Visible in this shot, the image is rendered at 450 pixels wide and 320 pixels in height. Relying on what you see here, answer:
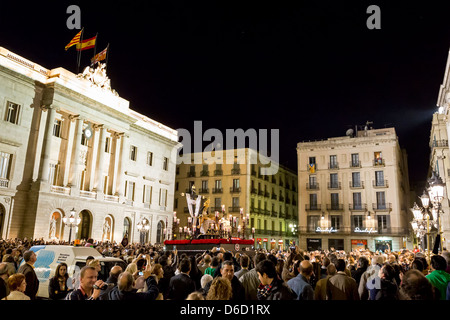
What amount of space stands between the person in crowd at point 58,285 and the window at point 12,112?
2703 centimetres

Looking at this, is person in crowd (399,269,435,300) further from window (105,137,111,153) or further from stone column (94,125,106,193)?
window (105,137,111,153)

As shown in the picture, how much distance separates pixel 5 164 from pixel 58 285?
26313mm

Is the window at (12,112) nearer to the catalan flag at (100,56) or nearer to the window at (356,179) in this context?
the catalan flag at (100,56)

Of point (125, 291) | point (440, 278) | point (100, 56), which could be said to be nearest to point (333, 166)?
point (100, 56)

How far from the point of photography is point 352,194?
47.2 m

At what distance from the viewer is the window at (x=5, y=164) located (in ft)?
93.1

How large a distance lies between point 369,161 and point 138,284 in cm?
4625

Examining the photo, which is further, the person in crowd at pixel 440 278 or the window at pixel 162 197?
the window at pixel 162 197

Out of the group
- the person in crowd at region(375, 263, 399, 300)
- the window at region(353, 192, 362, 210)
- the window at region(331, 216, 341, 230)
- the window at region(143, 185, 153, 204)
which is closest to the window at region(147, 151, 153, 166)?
the window at region(143, 185, 153, 204)

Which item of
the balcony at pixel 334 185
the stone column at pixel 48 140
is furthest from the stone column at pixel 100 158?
the balcony at pixel 334 185

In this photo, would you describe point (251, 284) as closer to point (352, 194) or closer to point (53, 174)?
point (53, 174)

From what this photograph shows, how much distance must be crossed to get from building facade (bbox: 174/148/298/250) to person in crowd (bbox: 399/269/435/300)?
45.5 m
